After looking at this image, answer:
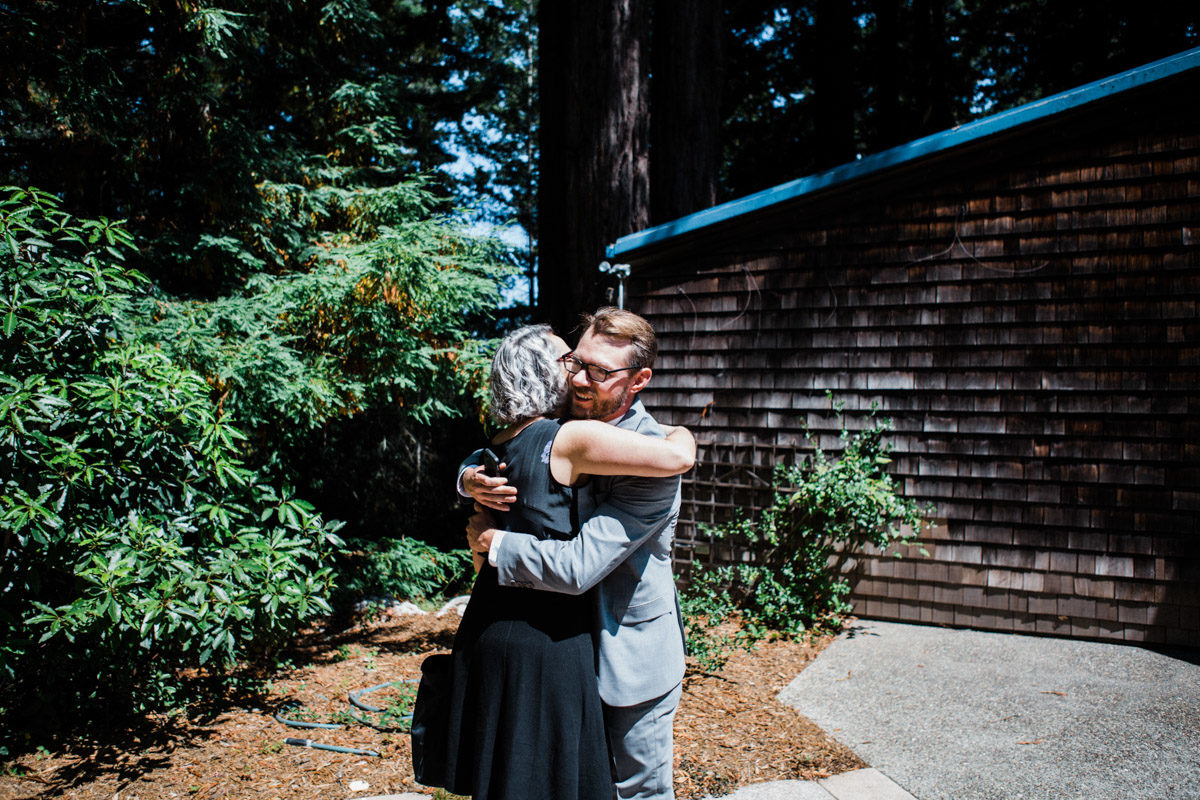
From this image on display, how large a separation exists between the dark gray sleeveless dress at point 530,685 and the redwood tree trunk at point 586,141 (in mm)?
3073

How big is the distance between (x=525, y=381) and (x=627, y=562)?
54 cm

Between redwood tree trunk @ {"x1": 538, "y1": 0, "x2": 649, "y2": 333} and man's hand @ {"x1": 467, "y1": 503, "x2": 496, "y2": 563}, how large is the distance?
9.72 feet

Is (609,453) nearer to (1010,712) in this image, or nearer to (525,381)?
(525,381)

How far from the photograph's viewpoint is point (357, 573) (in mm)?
6305

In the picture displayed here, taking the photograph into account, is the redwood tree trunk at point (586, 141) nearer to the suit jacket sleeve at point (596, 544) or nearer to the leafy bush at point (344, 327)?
the leafy bush at point (344, 327)

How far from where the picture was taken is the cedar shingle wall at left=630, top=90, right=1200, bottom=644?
4.50m

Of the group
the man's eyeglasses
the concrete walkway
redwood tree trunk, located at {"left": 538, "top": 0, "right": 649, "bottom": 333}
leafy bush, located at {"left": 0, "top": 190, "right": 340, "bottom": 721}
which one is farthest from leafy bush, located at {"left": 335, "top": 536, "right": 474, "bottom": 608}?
the man's eyeglasses

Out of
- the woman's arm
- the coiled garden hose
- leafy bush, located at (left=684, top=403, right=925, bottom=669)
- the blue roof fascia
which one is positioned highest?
the blue roof fascia

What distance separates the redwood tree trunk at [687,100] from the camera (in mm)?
7707

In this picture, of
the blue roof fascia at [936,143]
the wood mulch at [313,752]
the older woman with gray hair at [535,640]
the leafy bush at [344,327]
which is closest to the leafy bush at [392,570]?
the leafy bush at [344,327]

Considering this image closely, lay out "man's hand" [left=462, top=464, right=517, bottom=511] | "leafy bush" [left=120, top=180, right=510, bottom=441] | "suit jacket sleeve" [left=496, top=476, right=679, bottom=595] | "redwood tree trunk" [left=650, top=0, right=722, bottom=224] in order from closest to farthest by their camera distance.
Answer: "suit jacket sleeve" [left=496, top=476, right=679, bottom=595] → "man's hand" [left=462, top=464, right=517, bottom=511] → "leafy bush" [left=120, top=180, right=510, bottom=441] → "redwood tree trunk" [left=650, top=0, right=722, bottom=224]

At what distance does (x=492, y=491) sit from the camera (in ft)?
5.99

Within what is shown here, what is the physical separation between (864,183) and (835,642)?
3.22 metres

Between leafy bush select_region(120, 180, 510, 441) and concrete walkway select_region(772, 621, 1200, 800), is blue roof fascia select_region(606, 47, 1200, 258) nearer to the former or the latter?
leafy bush select_region(120, 180, 510, 441)
